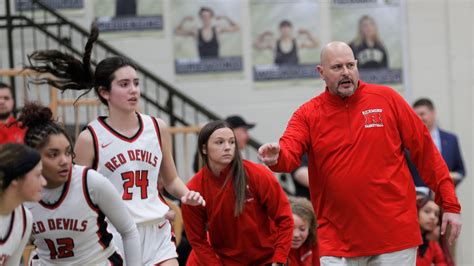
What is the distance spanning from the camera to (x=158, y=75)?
39.9 ft

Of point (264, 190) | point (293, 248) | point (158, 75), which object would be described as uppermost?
point (158, 75)

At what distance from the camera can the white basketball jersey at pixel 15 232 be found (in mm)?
4957

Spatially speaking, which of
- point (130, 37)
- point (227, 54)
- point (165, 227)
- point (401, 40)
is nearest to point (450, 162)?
point (401, 40)

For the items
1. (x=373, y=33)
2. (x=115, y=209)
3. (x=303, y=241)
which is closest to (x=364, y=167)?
(x=115, y=209)

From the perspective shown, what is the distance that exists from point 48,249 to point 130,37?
689 cm

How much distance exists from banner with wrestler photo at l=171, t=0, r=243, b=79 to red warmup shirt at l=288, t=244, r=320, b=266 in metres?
4.65

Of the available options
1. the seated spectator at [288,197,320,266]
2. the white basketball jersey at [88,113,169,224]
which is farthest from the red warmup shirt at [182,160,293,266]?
the seated spectator at [288,197,320,266]

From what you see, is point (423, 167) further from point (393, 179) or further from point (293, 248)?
point (293, 248)

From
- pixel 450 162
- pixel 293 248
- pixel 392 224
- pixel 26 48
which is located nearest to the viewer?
pixel 392 224

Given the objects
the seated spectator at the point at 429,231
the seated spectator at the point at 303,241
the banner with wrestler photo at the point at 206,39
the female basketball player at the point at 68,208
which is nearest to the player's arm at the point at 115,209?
the female basketball player at the point at 68,208

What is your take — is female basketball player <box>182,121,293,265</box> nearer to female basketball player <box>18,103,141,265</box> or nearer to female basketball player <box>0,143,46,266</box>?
female basketball player <box>18,103,141,265</box>

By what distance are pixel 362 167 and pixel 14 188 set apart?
2.25 meters

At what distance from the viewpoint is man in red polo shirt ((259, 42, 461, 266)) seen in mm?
6172

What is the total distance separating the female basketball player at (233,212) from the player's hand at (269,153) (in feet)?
3.54
